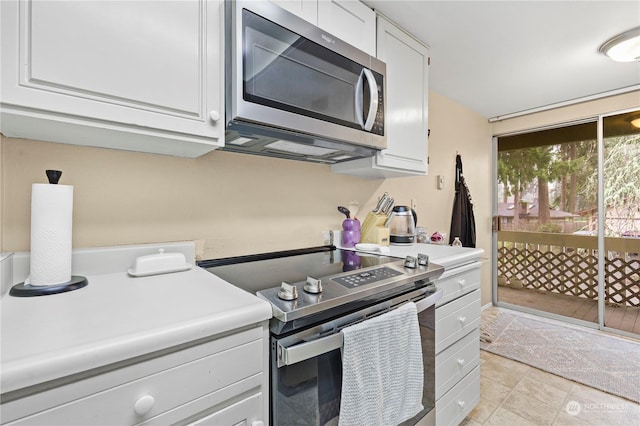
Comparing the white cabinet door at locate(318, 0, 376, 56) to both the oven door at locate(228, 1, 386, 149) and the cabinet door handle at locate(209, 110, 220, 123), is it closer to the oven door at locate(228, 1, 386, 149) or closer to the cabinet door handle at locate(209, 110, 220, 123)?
the oven door at locate(228, 1, 386, 149)

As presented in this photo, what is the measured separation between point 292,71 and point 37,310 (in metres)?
1.01

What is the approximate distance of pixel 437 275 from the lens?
1.19m

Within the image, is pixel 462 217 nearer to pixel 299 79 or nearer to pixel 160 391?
pixel 299 79

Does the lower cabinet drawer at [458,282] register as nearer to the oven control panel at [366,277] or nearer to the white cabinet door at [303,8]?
the oven control panel at [366,277]

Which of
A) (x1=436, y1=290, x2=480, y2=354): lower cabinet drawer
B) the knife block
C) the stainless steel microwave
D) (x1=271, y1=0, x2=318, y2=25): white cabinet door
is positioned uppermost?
(x1=271, y1=0, x2=318, y2=25): white cabinet door

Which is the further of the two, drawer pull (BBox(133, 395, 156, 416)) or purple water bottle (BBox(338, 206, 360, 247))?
purple water bottle (BBox(338, 206, 360, 247))

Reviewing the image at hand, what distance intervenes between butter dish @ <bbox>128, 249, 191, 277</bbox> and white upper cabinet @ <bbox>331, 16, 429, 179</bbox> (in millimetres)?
990

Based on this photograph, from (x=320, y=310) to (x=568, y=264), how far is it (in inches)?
137

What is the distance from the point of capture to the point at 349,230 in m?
1.68

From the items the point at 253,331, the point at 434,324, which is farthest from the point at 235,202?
the point at 434,324

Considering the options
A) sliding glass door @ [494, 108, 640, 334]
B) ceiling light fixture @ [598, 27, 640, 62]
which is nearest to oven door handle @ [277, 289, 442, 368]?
ceiling light fixture @ [598, 27, 640, 62]

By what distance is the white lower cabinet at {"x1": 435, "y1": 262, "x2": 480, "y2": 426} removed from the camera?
50.9 inches

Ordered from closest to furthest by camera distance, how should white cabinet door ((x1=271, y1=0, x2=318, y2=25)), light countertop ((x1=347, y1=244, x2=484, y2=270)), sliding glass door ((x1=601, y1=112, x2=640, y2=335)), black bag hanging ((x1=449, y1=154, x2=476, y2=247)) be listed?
white cabinet door ((x1=271, y1=0, x2=318, y2=25)), light countertop ((x1=347, y1=244, x2=484, y2=270)), sliding glass door ((x1=601, y1=112, x2=640, y2=335)), black bag hanging ((x1=449, y1=154, x2=476, y2=247))

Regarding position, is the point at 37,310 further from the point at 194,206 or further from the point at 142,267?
the point at 194,206
